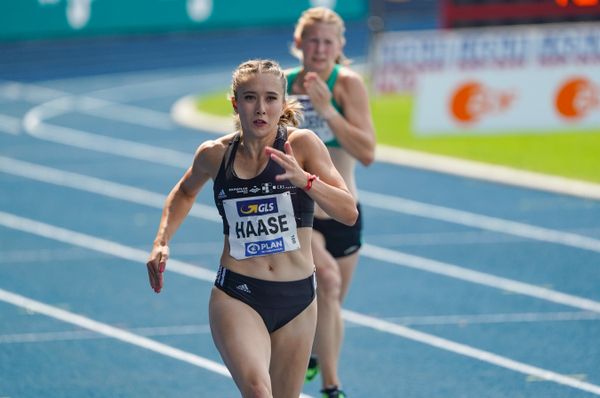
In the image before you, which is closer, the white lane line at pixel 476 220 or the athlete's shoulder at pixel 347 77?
the athlete's shoulder at pixel 347 77

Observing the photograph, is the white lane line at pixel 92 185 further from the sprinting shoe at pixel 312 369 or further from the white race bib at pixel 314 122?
the white race bib at pixel 314 122

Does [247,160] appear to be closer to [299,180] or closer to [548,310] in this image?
[299,180]

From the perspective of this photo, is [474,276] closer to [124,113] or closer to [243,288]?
[243,288]

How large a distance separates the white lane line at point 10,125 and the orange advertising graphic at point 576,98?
778cm

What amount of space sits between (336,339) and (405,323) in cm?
213

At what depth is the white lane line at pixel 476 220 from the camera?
1161 cm

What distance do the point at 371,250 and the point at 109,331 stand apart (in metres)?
3.14

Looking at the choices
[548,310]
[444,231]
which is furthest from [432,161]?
[548,310]

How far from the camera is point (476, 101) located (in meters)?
16.6

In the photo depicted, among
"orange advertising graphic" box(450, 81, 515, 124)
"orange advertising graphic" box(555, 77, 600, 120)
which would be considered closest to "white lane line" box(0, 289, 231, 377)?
"orange advertising graphic" box(450, 81, 515, 124)

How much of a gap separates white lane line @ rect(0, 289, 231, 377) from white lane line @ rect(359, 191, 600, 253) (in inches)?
171

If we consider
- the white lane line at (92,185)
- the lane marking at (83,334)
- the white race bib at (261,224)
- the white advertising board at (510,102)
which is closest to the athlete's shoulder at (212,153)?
the white race bib at (261,224)

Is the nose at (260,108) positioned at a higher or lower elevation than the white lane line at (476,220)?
higher

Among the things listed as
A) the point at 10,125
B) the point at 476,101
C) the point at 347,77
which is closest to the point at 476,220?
the point at 476,101
